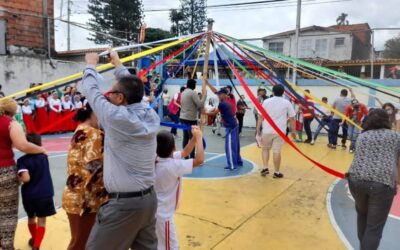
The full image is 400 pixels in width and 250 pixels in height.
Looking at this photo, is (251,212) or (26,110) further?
(26,110)

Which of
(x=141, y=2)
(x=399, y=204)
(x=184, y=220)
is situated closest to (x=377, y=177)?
(x=184, y=220)

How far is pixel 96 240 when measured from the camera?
2.29 metres

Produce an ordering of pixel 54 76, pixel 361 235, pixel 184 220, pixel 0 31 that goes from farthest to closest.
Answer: pixel 54 76 → pixel 0 31 → pixel 184 220 → pixel 361 235

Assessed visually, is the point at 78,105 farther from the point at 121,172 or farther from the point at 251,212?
the point at 121,172

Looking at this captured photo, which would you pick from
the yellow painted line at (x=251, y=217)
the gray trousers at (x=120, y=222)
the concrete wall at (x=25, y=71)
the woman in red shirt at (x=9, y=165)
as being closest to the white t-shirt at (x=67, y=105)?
the concrete wall at (x=25, y=71)

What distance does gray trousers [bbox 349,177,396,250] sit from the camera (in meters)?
3.16

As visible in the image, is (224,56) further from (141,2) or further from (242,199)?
(141,2)

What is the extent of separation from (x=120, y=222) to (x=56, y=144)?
866 centimetres

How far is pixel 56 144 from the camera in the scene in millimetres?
10109

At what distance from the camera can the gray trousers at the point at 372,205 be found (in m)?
3.16

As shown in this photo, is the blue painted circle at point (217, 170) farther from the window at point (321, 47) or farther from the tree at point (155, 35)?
the tree at point (155, 35)

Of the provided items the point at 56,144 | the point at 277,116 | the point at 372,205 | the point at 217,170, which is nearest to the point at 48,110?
the point at 56,144

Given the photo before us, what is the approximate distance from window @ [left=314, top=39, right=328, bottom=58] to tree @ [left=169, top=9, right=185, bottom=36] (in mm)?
16683

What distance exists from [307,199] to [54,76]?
41.4ft
